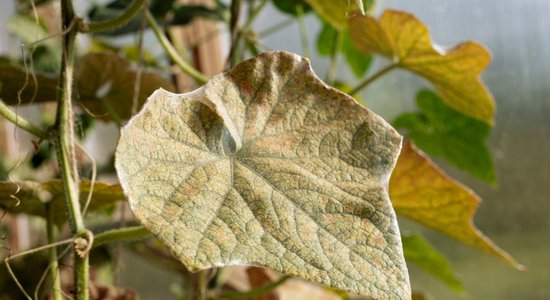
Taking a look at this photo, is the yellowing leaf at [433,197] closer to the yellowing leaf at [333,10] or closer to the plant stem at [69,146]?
the yellowing leaf at [333,10]

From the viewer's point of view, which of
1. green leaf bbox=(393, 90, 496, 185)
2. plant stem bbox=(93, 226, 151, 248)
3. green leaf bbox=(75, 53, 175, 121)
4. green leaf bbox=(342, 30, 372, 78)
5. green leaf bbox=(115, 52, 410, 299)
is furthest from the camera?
green leaf bbox=(342, 30, 372, 78)

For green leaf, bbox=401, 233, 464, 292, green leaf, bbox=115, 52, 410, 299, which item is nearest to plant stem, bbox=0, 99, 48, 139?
green leaf, bbox=115, 52, 410, 299

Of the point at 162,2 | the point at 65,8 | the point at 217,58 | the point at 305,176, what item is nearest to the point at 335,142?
the point at 305,176

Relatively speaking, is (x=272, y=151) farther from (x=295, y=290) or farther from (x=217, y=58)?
(x=217, y=58)

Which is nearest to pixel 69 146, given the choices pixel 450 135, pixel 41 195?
pixel 41 195

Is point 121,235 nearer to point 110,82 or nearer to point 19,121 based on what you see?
point 19,121

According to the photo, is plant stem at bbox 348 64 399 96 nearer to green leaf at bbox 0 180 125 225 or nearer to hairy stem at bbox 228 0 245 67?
hairy stem at bbox 228 0 245 67

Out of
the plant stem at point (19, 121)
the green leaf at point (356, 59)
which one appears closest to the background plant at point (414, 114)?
the plant stem at point (19, 121)
